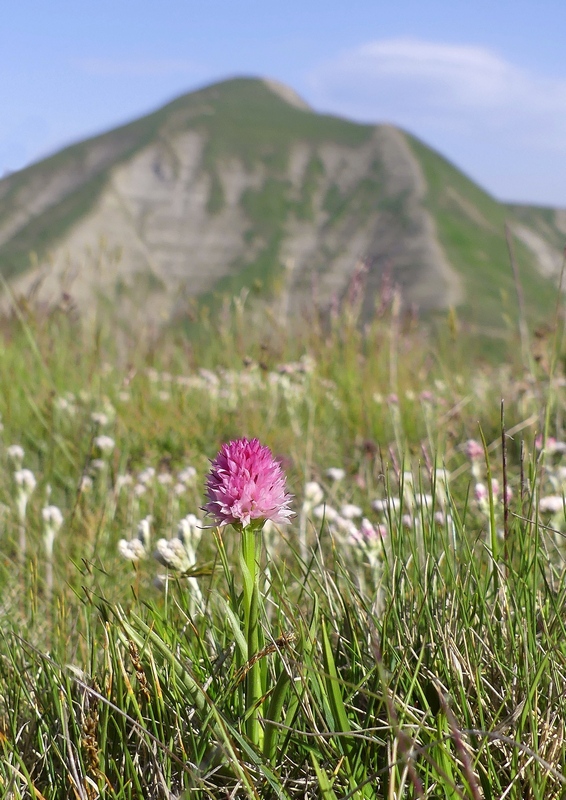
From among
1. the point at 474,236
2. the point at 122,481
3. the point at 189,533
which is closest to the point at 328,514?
the point at 189,533

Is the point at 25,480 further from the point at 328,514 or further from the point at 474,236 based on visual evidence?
the point at 474,236

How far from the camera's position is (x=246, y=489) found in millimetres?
1085

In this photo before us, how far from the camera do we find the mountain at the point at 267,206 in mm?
110625

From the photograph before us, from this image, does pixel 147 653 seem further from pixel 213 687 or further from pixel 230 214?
pixel 230 214

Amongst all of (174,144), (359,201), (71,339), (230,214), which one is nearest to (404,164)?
(359,201)

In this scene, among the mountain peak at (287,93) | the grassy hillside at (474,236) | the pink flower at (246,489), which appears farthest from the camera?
the mountain peak at (287,93)

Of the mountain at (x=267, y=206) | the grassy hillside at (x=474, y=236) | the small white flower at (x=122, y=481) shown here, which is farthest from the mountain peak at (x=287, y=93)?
the small white flower at (x=122, y=481)

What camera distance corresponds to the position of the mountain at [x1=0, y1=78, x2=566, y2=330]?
4355 inches

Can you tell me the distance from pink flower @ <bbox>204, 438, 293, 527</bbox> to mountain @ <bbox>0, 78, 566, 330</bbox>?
93068 millimetres

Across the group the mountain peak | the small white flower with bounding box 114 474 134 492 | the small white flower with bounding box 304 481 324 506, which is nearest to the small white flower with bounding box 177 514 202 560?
the small white flower with bounding box 304 481 324 506

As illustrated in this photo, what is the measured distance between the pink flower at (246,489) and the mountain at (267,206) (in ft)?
305

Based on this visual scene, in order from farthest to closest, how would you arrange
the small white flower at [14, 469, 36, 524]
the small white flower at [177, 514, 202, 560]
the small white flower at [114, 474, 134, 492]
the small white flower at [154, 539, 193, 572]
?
the small white flower at [114, 474, 134, 492] → the small white flower at [14, 469, 36, 524] → the small white flower at [177, 514, 202, 560] → the small white flower at [154, 539, 193, 572]

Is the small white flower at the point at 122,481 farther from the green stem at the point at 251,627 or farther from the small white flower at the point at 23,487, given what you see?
the green stem at the point at 251,627

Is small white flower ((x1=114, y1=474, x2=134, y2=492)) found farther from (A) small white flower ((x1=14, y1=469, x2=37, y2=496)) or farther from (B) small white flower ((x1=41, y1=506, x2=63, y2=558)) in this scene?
(B) small white flower ((x1=41, y1=506, x2=63, y2=558))
